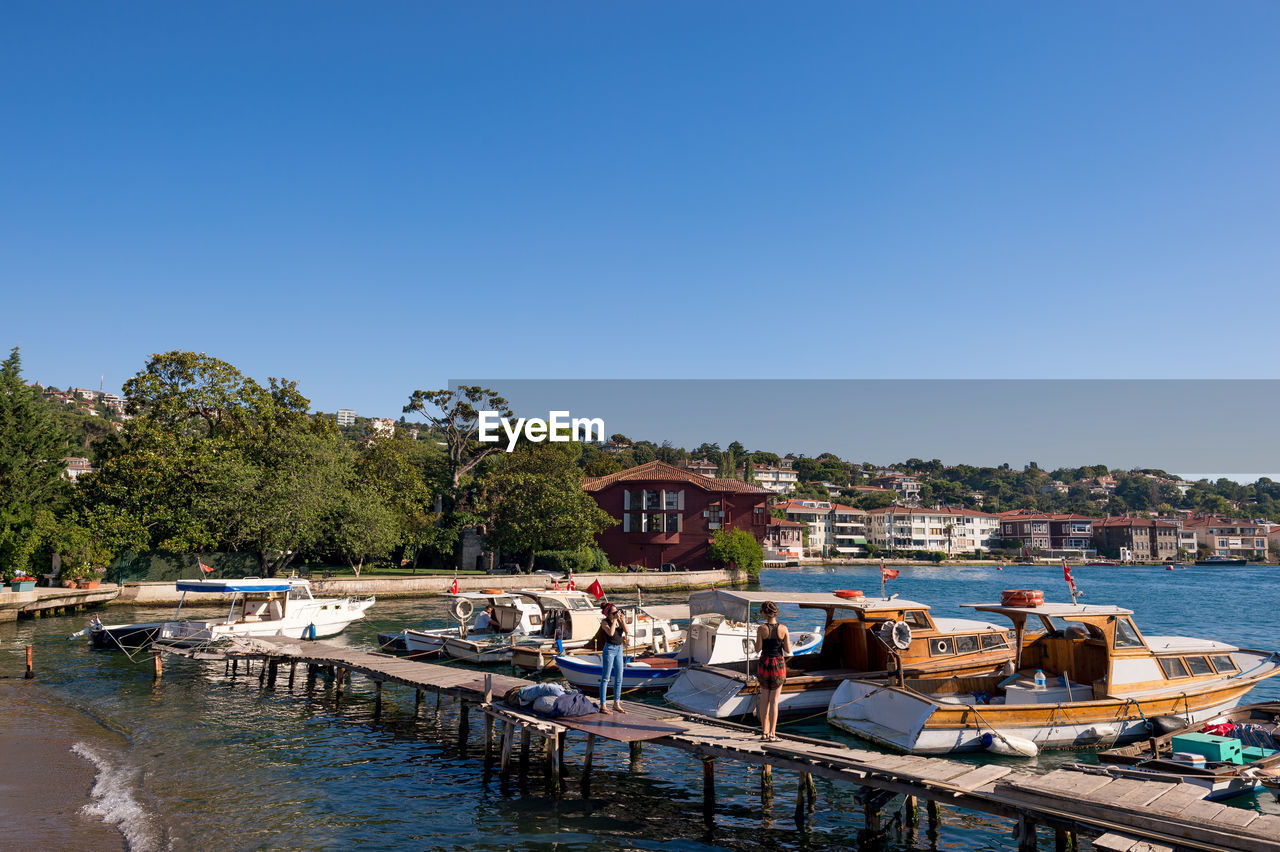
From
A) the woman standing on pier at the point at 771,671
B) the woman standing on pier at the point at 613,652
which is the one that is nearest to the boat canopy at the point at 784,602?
the woman standing on pier at the point at 613,652

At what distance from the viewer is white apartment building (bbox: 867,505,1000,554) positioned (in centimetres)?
16850

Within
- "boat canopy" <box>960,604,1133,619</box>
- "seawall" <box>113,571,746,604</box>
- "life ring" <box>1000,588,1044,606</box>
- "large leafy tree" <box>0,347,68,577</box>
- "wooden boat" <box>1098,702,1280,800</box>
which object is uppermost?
"large leafy tree" <box>0,347,68,577</box>

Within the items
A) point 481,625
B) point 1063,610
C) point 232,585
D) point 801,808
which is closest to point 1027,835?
point 801,808

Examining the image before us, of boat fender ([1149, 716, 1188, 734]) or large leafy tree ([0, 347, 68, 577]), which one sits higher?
large leafy tree ([0, 347, 68, 577])

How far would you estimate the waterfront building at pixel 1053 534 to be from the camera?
6752 inches

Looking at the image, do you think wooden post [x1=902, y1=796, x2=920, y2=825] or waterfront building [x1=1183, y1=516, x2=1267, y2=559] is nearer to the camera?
wooden post [x1=902, y1=796, x2=920, y2=825]

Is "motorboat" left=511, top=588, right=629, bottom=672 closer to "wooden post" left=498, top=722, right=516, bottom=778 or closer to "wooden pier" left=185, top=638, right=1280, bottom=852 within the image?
"wooden pier" left=185, top=638, right=1280, bottom=852

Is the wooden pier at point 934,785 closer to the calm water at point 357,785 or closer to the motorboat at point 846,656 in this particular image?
the calm water at point 357,785

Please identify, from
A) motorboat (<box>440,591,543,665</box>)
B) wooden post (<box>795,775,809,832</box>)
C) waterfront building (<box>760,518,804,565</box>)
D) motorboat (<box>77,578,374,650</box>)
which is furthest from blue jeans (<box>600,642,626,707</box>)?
waterfront building (<box>760,518,804,565</box>)

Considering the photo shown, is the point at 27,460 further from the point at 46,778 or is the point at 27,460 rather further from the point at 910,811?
the point at 910,811

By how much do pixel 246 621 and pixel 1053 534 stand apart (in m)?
173

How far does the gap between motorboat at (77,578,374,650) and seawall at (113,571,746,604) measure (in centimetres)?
947

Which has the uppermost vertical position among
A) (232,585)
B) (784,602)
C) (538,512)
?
(538,512)

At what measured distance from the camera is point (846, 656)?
23156 millimetres
